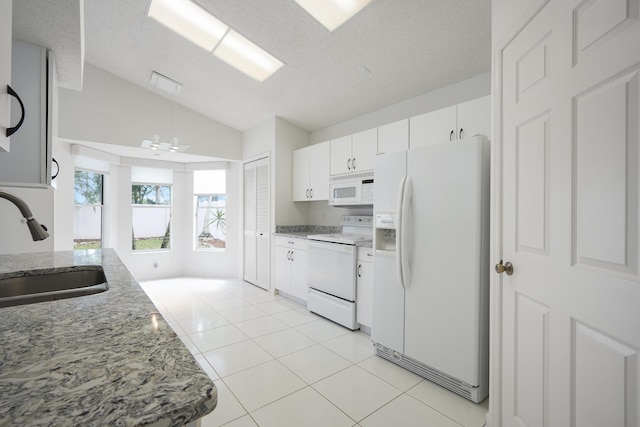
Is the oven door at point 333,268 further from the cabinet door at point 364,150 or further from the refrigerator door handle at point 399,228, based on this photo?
the cabinet door at point 364,150

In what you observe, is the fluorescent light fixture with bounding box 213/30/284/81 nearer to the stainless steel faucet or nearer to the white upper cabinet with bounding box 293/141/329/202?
the white upper cabinet with bounding box 293/141/329/202

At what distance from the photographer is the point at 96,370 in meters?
0.54

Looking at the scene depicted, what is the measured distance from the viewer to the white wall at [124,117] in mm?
3592

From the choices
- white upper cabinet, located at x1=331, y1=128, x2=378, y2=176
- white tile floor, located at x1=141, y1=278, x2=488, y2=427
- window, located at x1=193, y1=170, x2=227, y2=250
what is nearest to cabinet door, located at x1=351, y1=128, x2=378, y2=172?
white upper cabinet, located at x1=331, y1=128, x2=378, y2=176

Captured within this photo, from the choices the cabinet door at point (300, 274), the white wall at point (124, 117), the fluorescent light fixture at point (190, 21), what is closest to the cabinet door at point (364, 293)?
the cabinet door at point (300, 274)

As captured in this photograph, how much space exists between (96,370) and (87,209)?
5.09m

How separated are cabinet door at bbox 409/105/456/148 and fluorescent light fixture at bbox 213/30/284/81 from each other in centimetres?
163

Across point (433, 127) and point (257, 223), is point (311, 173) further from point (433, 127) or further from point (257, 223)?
point (433, 127)

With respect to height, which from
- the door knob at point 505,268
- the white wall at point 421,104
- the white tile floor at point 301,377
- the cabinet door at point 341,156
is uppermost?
the white wall at point 421,104

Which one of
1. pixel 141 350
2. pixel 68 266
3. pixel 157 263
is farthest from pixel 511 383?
pixel 157 263

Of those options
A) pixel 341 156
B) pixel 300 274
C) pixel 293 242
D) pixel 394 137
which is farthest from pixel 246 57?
pixel 300 274

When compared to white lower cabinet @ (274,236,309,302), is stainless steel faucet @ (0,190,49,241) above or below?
above

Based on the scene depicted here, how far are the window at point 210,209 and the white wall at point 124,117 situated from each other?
0.86 meters

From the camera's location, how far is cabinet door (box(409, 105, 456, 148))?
2543 mm
